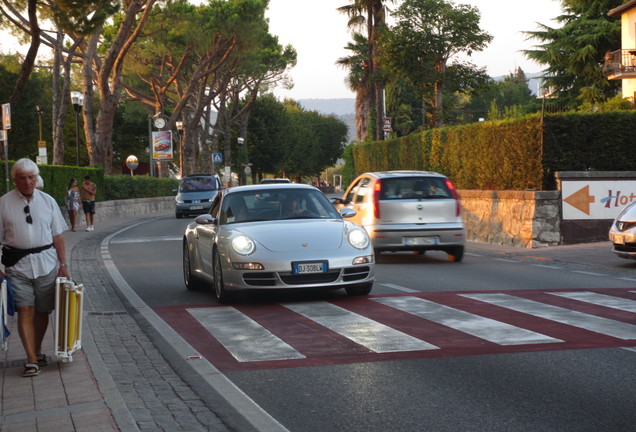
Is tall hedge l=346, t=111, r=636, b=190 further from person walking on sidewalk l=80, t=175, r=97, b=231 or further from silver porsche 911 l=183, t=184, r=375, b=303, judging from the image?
person walking on sidewalk l=80, t=175, r=97, b=231

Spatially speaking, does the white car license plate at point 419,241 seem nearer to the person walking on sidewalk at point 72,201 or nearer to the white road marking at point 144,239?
the white road marking at point 144,239

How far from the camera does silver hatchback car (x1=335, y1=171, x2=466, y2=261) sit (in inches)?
681

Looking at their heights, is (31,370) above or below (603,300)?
above

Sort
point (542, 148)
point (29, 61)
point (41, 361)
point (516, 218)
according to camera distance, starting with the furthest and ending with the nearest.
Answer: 1. point (516, 218)
2. point (542, 148)
3. point (29, 61)
4. point (41, 361)

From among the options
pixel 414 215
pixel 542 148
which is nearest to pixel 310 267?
pixel 414 215

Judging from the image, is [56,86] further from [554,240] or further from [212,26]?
[554,240]

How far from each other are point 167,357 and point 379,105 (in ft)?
135

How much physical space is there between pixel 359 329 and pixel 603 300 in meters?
3.65

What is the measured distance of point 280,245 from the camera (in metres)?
11.1

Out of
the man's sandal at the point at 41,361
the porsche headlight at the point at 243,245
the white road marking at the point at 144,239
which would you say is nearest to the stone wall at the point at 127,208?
the white road marking at the point at 144,239

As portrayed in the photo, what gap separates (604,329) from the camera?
9000 millimetres

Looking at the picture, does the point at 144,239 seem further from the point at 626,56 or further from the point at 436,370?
the point at 626,56

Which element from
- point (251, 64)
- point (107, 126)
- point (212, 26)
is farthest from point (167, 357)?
point (251, 64)

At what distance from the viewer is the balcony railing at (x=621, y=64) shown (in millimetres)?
52875
